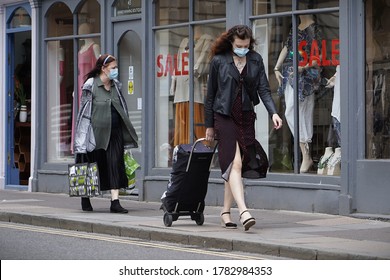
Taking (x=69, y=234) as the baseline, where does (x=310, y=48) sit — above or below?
above

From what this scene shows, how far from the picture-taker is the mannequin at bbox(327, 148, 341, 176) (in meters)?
14.0

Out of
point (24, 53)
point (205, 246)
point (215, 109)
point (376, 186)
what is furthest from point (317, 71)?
point (24, 53)

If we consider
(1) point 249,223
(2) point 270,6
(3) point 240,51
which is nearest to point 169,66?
(2) point 270,6

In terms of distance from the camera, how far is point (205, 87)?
16.1 metres

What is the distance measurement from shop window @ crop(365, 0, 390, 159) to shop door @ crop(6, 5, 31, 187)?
325 inches

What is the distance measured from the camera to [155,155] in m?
16.9

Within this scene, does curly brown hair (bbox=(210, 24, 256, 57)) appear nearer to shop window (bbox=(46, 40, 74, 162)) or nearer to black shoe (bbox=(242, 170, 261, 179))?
black shoe (bbox=(242, 170, 261, 179))

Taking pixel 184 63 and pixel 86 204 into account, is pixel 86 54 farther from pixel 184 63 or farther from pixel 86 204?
pixel 86 204

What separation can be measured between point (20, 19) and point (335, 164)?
8.14m

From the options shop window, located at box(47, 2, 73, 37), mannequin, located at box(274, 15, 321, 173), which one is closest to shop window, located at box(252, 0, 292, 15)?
mannequin, located at box(274, 15, 321, 173)

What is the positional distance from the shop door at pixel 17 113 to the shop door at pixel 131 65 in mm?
3001

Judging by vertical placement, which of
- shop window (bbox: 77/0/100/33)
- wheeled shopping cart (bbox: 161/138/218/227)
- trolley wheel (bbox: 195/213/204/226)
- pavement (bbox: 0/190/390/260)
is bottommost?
pavement (bbox: 0/190/390/260)
